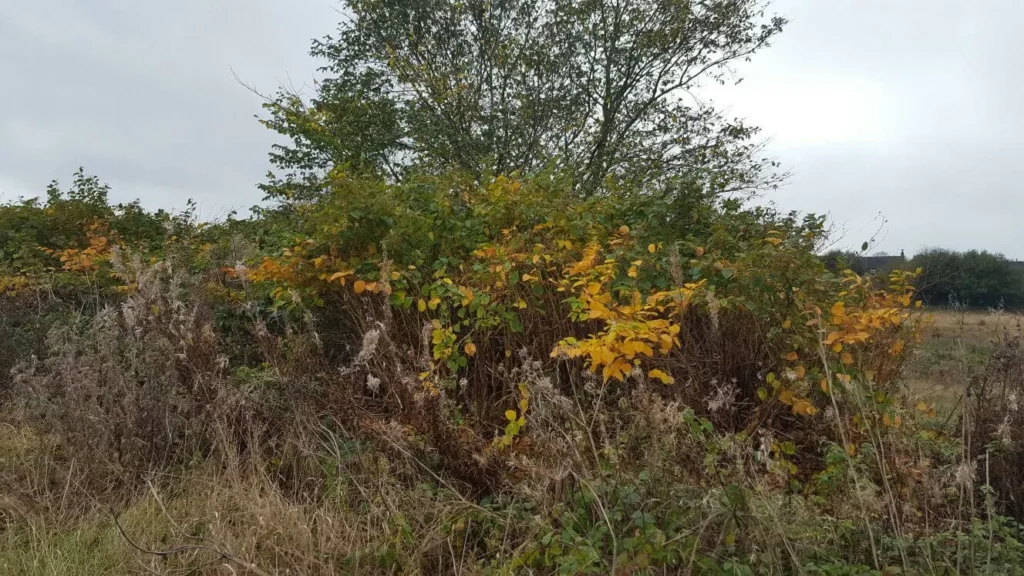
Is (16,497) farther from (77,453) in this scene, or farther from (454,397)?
(454,397)

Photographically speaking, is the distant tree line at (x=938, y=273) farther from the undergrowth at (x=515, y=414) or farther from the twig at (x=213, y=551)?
the twig at (x=213, y=551)

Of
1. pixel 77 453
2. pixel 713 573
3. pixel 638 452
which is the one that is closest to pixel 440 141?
pixel 77 453

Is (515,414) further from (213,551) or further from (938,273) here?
(938,273)

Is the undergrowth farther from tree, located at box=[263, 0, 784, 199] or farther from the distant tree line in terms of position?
tree, located at box=[263, 0, 784, 199]

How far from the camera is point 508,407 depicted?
3.78 meters

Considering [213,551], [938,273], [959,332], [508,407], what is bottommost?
[213,551]

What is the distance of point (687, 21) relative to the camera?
37.2ft

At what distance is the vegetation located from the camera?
2.34 metres

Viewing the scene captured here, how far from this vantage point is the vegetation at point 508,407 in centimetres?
234

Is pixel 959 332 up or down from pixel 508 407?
up

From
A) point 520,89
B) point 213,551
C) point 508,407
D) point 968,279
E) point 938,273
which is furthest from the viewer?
point 520,89

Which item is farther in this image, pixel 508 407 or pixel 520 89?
pixel 520 89

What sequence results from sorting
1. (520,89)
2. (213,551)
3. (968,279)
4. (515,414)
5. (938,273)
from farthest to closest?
(520,89) → (968,279) → (938,273) → (515,414) → (213,551)

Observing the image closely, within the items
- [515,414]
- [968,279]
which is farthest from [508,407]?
[968,279]
